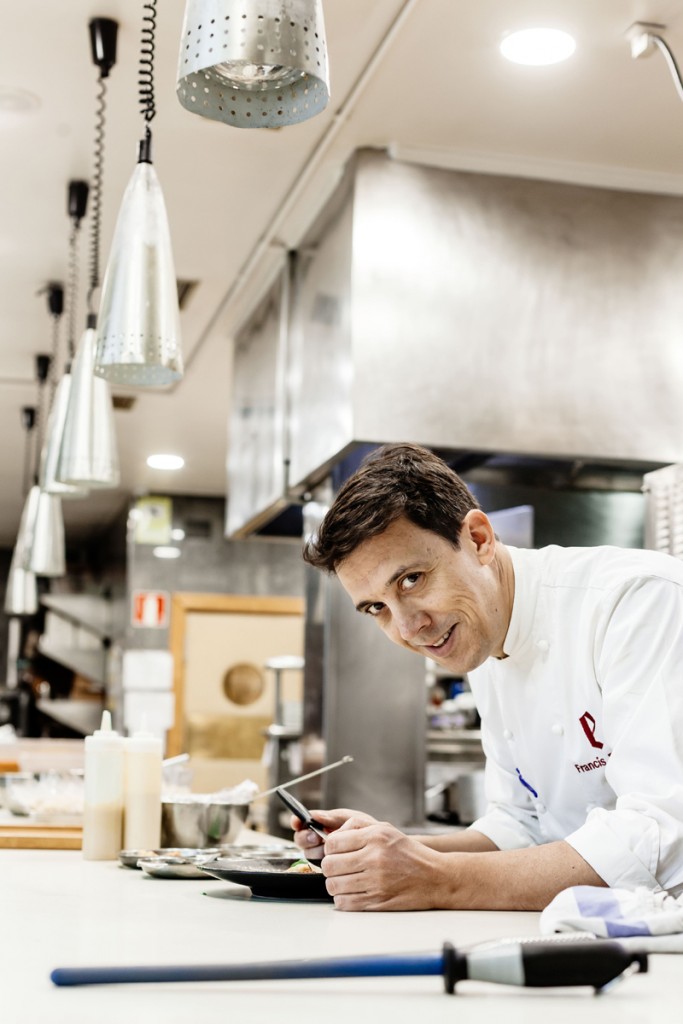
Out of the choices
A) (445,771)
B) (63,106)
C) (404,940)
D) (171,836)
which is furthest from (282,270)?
(404,940)

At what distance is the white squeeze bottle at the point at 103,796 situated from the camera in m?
2.23

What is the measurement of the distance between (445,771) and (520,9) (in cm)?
269

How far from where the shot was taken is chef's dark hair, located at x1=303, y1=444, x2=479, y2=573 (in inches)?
72.9

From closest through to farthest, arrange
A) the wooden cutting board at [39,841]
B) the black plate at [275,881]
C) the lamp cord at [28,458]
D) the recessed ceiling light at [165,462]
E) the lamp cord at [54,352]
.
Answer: the black plate at [275,881], the wooden cutting board at [39,841], the lamp cord at [54,352], the lamp cord at [28,458], the recessed ceiling light at [165,462]

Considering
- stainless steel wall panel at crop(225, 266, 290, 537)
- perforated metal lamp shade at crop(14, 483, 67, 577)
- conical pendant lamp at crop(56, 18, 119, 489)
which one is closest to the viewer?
conical pendant lamp at crop(56, 18, 119, 489)

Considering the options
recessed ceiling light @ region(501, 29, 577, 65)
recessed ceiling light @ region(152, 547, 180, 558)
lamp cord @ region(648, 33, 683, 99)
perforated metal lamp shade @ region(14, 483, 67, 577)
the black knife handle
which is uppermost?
recessed ceiling light @ region(501, 29, 577, 65)

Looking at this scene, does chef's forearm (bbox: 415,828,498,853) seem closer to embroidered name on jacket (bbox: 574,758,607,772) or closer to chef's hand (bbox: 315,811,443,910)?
embroidered name on jacket (bbox: 574,758,607,772)

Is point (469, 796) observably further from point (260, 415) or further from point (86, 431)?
point (86, 431)

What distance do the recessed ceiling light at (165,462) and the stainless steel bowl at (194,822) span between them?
5.53m

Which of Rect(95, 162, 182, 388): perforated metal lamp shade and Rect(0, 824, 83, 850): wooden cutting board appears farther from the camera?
Rect(0, 824, 83, 850): wooden cutting board

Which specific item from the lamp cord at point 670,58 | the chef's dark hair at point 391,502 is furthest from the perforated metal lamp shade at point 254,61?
the lamp cord at point 670,58

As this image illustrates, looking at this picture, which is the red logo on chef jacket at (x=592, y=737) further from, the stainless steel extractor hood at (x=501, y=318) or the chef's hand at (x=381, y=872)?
the stainless steel extractor hood at (x=501, y=318)

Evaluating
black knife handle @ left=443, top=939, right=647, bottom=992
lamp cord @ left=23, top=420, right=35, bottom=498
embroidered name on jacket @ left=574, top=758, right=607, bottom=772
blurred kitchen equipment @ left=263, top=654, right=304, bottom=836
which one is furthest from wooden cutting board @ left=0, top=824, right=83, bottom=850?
lamp cord @ left=23, top=420, right=35, bottom=498

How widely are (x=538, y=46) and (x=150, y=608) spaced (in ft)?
21.7
